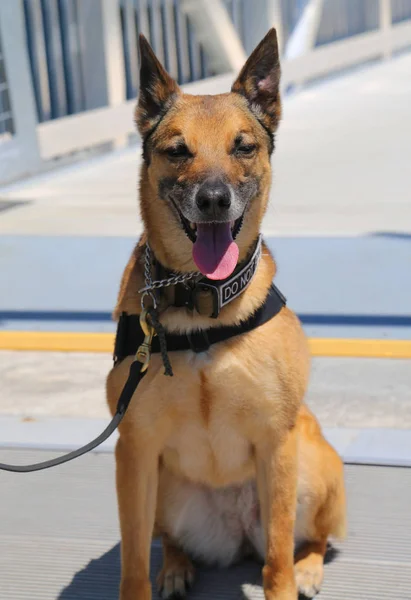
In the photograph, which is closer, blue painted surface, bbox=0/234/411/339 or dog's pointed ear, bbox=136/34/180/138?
dog's pointed ear, bbox=136/34/180/138

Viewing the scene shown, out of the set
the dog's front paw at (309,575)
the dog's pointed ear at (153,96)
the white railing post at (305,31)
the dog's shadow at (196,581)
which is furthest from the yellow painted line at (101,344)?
the white railing post at (305,31)

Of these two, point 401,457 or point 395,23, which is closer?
point 401,457

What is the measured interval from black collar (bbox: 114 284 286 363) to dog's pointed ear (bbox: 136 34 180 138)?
60 centimetres

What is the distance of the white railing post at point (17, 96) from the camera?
925cm

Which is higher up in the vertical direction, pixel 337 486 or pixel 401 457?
pixel 337 486

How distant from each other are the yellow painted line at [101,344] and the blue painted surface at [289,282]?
0.12 m

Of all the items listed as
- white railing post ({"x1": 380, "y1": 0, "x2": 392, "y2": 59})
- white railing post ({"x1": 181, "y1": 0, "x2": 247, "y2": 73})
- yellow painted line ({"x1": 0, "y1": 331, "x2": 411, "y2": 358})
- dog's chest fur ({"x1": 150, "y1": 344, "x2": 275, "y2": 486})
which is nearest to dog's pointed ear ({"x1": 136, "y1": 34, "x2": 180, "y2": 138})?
dog's chest fur ({"x1": 150, "y1": 344, "x2": 275, "y2": 486})

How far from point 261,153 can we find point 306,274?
11.3 feet

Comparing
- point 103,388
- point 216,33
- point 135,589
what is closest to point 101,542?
point 135,589

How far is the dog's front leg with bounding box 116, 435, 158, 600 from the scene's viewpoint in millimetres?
2746

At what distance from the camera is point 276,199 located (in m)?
8.48

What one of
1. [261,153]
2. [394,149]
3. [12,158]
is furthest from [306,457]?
[394,149]

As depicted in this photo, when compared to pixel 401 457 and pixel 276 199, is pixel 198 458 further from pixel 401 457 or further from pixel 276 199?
pixel 276 199

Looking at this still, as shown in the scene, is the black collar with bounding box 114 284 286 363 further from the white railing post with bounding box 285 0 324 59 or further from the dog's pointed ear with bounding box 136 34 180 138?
the white railing post with bounding box 285 0 324 59
